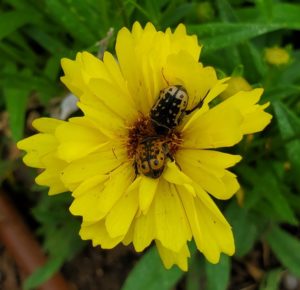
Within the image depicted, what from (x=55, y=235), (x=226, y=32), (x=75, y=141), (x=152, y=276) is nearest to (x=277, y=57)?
(x=226, y=32)

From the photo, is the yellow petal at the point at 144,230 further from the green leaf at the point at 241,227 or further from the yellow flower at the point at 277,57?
the green leaf at the point at 241,227

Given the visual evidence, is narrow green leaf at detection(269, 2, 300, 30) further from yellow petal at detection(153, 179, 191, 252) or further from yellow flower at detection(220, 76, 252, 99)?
yellow petal at detection(153, 179, 191, 252)

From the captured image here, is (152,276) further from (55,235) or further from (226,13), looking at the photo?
(226,13)

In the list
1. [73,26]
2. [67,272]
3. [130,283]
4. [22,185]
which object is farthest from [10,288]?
[73,26]

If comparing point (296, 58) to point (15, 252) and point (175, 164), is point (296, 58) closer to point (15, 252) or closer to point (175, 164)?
point (175, 164)

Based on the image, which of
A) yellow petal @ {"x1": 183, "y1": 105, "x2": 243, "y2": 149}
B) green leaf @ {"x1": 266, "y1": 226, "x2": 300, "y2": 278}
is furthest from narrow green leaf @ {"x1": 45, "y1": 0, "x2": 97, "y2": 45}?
green leaf @ {"x1": 266, "y1": 226, "x2": 300, "y2": 278}

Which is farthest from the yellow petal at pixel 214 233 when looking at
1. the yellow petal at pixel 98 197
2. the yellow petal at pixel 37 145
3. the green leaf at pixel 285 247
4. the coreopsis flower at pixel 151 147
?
the green leaf at pixel 285 247

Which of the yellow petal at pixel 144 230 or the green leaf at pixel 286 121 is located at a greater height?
the yellow petal at pixel 144 230
